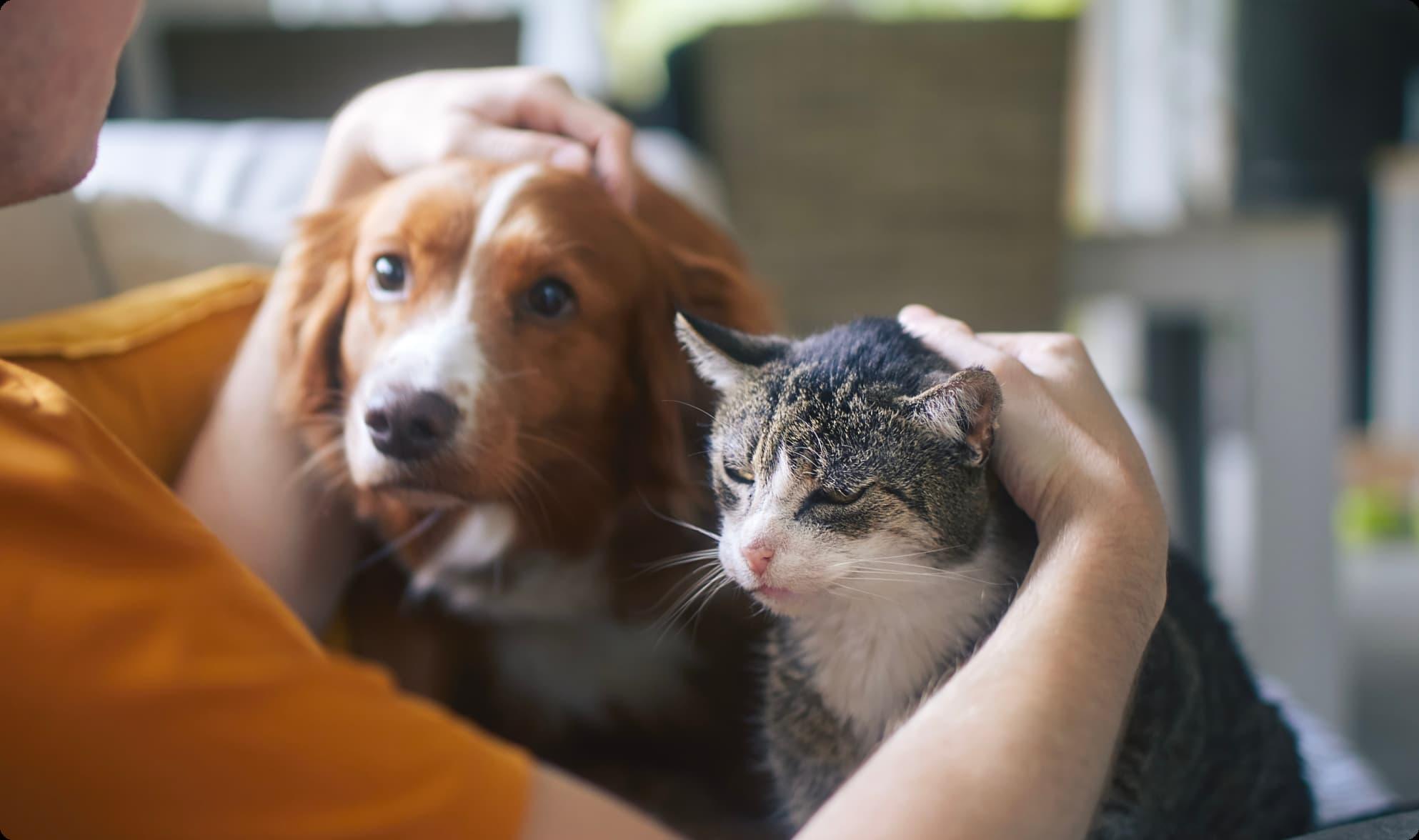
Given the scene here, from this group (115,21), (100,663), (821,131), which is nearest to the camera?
(100,663)

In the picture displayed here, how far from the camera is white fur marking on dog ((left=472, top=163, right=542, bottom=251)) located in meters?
0.71

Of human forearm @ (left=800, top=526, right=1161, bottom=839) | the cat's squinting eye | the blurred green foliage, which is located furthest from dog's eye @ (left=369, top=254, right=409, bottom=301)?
the blurred green foliage

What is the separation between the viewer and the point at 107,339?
812 millimetres

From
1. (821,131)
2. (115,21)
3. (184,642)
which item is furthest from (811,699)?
(821,131)

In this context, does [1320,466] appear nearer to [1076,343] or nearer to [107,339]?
[1076,343]

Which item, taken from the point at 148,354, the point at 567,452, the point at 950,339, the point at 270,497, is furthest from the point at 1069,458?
the point at 148,354

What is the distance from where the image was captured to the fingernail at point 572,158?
0.77 metres

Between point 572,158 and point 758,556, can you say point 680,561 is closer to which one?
point 758,556

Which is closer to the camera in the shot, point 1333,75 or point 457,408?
point 457,408

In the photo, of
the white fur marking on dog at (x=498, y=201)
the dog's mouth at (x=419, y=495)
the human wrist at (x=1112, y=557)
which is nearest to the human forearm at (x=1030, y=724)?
the human wrist at (x=1112, y=557)

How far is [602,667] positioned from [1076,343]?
17.4 inches

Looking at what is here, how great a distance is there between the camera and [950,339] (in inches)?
26.3

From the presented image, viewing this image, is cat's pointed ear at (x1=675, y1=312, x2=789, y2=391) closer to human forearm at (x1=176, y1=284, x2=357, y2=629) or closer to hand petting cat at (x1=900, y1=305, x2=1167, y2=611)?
hand petting cat at (x1=900, y1=305, x2=1167, y2=611)

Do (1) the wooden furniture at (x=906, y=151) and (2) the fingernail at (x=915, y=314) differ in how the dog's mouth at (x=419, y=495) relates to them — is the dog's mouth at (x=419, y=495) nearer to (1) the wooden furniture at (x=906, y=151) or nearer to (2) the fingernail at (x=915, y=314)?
(2) the fingernail at (x=915, y=314)
